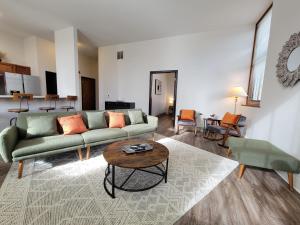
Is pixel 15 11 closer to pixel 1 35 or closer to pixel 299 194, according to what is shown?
pixel 1 35

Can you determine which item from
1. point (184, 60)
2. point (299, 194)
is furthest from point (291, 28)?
point (184, 60)

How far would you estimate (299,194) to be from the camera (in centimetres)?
187

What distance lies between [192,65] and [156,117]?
7.78 feet

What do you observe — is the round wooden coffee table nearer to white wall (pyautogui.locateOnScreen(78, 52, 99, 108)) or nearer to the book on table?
the book on table

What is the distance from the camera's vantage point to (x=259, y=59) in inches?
142

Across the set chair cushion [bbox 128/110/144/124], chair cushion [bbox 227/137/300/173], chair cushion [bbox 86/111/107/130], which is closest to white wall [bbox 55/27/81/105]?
chair cushion [bbox 86/111/107/130]

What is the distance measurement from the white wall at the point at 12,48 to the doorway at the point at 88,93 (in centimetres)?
253

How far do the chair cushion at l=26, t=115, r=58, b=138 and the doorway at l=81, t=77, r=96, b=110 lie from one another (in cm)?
550

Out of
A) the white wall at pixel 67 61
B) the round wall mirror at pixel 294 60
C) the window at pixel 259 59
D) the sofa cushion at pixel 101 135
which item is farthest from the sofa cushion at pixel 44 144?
the window at pixel 259 59

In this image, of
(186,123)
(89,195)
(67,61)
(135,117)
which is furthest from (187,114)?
(67,61)

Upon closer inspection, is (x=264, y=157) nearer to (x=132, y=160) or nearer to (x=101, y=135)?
(x=132, y=160)

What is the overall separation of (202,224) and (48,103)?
485 cm

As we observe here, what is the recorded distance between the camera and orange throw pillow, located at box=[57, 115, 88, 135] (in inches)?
104

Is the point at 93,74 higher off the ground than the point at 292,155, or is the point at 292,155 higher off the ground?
the point at 93,74
